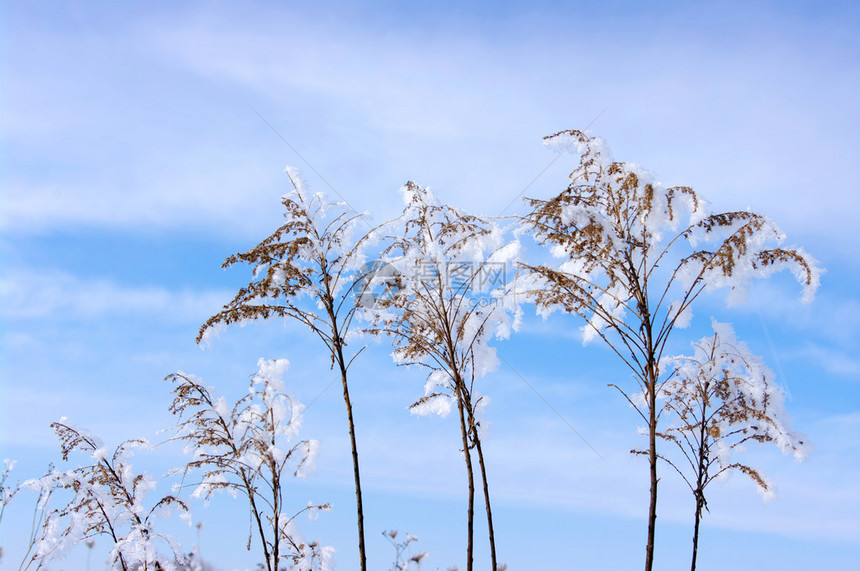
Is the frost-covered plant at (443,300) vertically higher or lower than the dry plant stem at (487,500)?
higher

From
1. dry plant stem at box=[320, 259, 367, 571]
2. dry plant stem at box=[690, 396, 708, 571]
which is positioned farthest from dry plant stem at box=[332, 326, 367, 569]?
dry plant stem at box=[690, 396, 708, 571]

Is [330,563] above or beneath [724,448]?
beneath

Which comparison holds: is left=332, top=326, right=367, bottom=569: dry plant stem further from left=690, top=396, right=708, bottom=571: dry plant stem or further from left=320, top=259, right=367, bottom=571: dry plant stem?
left=690, top=396, right=708, bottom=571: dry plant stem

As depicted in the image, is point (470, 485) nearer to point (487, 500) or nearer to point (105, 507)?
point (487, 500)

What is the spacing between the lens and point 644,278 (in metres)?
8.12

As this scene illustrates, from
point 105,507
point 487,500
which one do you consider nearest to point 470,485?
point 487,500

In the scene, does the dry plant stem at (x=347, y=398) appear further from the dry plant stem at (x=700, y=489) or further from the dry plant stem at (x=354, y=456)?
the dry plant stem at (x=700, y=489)

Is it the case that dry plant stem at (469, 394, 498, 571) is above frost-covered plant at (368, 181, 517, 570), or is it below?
below

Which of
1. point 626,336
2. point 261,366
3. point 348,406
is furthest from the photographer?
point 261,366

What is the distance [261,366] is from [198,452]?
1.80 metres

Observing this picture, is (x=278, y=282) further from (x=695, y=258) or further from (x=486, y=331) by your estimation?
(x=695, y=258)

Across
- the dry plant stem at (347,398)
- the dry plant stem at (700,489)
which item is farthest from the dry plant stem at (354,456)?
the dry plant stem at (700,489)

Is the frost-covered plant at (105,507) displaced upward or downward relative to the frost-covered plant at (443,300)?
downward

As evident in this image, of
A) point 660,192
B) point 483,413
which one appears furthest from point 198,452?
point 660,192
